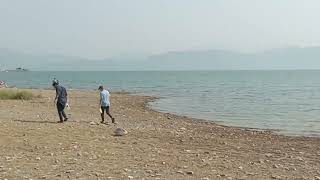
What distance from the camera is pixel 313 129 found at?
29578mm

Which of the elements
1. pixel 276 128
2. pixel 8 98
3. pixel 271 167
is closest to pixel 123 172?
pixel 271 167

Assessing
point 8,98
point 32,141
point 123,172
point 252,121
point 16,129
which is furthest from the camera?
point 8,98

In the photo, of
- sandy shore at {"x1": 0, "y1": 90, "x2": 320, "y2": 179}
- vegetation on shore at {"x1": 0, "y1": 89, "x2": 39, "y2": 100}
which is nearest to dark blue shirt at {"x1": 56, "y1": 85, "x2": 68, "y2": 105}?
sandy shore at {"x1": 0, "y1": 90, "x2": 320, "y2": 179}

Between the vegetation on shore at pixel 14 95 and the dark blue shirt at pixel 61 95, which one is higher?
the dark blue shirt at pixel 61 95

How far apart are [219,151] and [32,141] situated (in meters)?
5.82

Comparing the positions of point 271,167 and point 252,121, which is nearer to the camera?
point 271,167

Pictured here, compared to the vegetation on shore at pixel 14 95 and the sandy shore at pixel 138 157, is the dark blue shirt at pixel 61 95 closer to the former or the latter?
the sandy shore at pixel 138 157

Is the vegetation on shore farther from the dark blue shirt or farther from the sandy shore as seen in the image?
the sandy shore

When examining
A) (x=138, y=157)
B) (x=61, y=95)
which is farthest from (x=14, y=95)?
(x=138, y=157)

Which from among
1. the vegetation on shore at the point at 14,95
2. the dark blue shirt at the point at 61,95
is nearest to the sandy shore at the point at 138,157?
the dark blue shirt at the point at 61,95

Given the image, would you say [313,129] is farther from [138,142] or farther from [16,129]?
[16,129]

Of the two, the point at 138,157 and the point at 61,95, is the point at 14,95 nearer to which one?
the point at 61,95

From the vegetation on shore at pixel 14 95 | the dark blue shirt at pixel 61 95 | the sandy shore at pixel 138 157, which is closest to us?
the sandy shore at pixel 138 157

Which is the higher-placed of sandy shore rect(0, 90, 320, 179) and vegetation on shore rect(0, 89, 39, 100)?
sandy shore rect(0, 90, 320, 179)
